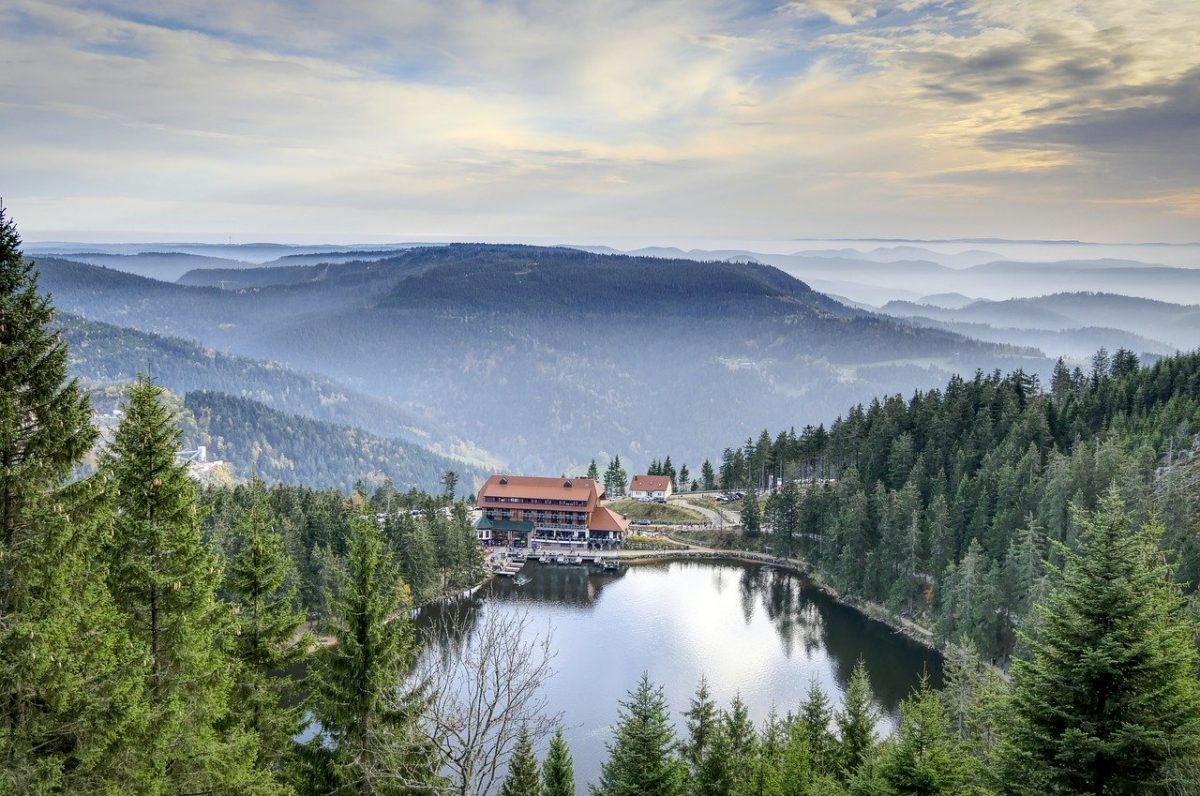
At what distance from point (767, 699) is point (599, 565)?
136 ft

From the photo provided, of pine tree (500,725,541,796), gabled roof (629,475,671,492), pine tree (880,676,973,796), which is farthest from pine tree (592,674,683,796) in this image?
gabled roof (629,475,671,492)

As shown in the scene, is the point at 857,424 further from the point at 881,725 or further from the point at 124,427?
the point at 124,427

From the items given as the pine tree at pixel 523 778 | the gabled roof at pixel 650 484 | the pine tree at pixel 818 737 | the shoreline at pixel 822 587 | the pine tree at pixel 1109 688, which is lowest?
the shoreline at pixel 822 587

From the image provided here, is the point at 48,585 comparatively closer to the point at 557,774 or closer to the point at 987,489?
the point at 557,774

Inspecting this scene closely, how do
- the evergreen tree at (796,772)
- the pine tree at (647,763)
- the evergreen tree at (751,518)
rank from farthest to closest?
the evergreen tree at (751,518), the pine tree at (647,763), the evergreen tree at (796,772)

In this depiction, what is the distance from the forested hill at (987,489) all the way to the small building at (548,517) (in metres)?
22.0

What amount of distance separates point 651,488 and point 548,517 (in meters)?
23.6

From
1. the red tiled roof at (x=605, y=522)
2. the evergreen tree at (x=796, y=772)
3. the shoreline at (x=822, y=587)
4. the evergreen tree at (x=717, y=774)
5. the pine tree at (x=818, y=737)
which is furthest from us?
the red tiled roof at (x=605, y=522)

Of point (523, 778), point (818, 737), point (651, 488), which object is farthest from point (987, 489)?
point (651, 488)

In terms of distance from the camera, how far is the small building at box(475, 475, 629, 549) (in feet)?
341

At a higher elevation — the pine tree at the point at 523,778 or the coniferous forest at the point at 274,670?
the coniferous forest at the point at 274,670

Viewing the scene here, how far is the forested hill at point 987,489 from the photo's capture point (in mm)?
56656

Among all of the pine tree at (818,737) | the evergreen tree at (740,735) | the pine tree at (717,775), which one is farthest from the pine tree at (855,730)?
the pine tree at (717,775)

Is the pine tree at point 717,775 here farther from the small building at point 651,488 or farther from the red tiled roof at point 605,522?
the small building at point 651,488
